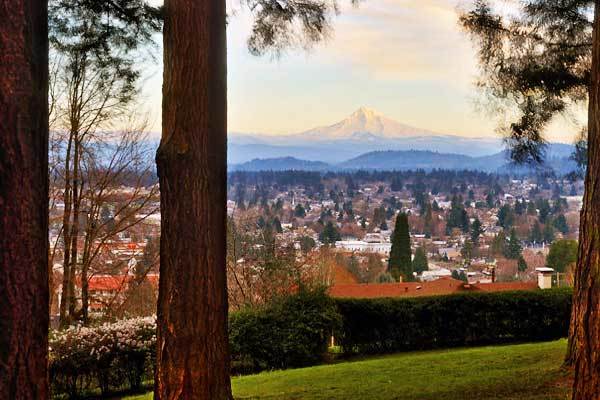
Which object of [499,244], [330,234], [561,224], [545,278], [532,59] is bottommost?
[499,244]

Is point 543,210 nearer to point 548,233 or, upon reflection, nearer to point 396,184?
point 548,233

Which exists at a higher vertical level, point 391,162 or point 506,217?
point 391,162

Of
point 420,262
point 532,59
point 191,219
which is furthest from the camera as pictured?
point 420,262

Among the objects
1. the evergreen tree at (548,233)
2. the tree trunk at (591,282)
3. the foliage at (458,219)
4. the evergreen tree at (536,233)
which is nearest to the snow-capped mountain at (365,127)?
the foliage at (458,219)

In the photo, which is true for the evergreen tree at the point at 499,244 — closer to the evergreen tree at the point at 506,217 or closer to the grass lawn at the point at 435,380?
the evergreen tree at the point at 506,217

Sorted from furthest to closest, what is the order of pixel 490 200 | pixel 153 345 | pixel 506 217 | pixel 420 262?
pixel 490 200 < pixel 506 217 < pixel 420 262 < pixel 153 345

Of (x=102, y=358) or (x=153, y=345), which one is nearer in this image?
(x=102, y=358)

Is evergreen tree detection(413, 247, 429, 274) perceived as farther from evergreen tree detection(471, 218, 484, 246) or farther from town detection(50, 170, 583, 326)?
evergreen tree detection(471, 218, 484, 246)

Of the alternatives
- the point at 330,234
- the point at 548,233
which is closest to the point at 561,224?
the point at 548,233
